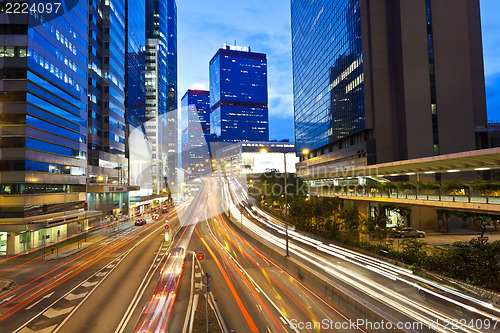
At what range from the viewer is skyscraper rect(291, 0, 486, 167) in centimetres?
5834

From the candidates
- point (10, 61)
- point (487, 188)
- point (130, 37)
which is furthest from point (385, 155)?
point (130, 37)

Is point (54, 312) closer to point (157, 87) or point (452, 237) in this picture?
point (452, 237)

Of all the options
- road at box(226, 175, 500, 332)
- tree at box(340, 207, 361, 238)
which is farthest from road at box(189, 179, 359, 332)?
tree at box(340, 207, 361, 238)

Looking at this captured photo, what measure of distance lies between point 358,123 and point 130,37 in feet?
212

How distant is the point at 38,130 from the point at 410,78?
63.4 metres

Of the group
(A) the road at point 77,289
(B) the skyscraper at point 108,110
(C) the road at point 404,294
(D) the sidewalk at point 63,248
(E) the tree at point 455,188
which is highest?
(B) the skyscraper at point 108,110

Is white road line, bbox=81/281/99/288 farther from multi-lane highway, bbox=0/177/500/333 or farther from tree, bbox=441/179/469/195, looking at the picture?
tree, bbox=441/179/469/195

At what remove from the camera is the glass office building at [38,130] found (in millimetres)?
34281

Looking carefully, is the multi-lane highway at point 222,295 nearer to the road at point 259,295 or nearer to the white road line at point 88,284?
the road at point 259,295

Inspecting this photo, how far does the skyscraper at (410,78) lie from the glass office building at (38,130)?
54559mm

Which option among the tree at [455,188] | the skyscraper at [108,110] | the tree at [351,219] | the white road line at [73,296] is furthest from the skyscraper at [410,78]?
→ the white road line at [73,296]

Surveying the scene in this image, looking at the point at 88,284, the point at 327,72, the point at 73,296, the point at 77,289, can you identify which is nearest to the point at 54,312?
the point at 73,296

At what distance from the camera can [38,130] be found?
37281mm

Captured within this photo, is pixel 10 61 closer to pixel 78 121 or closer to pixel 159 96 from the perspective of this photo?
pixel 78 121
